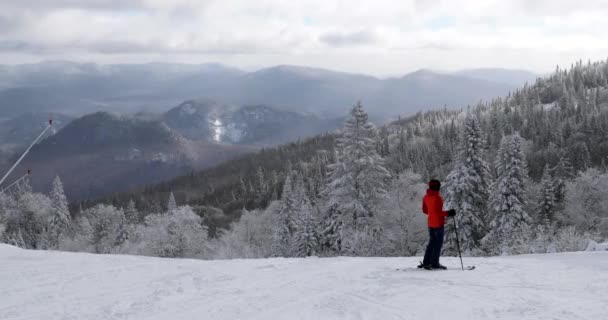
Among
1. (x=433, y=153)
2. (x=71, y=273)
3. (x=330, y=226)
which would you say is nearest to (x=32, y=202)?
(x=330, y=226)

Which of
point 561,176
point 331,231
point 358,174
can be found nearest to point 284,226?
point 331,231

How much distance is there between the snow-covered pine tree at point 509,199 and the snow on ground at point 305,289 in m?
20.2

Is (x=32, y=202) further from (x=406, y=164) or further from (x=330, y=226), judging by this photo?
(x=406, y=164)

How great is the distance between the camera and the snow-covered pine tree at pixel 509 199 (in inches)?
1336

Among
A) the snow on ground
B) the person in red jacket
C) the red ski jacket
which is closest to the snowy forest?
the snow on ground

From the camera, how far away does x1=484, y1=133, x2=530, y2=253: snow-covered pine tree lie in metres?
33.9

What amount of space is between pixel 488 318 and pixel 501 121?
166479mm

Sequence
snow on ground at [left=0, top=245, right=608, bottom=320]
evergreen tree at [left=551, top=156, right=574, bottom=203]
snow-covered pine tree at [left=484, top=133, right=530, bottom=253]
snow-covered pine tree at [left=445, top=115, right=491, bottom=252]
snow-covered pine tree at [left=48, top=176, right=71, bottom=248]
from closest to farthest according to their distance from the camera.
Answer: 1. snow on ground at [left=0, top=245, right=608, bottom=320]
2. snow-covered pine tree at [left=445, top=115, right=491, bottom=252]
3. snow-covered pine tree at [left=484, top=133, right=530, bottom=253]
4. evergreen tree at [left=551, top=156, right=574, bottom=203]
5. snow-covered pine tree at [left=48, top=176, right=71, bottom=248]

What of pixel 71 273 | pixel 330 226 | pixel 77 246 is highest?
pixel 71 273

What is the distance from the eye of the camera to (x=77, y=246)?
72.3 meters

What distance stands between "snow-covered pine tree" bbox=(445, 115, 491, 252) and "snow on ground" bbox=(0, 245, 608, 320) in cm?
1922

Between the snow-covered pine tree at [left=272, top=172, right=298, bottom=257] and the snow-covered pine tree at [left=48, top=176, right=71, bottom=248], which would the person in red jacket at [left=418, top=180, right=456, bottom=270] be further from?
the snow-covered pine tree at [left=48, top=176, right=71, bottom=248]

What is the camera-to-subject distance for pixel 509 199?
3544cm

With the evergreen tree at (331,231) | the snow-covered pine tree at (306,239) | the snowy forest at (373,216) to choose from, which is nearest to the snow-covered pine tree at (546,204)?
the snowy forest at (373,216)
